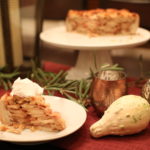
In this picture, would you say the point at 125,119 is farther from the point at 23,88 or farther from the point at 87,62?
the point at 87,62

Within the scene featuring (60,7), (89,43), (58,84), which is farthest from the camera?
(60,7)

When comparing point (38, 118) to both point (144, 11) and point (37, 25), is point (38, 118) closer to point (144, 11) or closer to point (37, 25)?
point (37, 25)

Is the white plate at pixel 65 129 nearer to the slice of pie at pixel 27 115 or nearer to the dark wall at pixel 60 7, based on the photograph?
the slice of pie at pixel 27 115

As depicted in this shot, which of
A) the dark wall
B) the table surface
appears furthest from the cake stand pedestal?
the dark wall

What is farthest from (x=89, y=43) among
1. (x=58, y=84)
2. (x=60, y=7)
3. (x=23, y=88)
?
(x=60, y=7)

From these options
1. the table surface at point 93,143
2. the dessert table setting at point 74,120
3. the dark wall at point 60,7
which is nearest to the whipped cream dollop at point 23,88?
the dessert table setting at point 74,120

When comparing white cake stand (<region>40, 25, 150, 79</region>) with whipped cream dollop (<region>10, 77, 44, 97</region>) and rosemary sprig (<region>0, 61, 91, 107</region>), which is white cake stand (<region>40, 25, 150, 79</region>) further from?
whipped cream dollop (<region>10, 77, 44, 97</region>)
